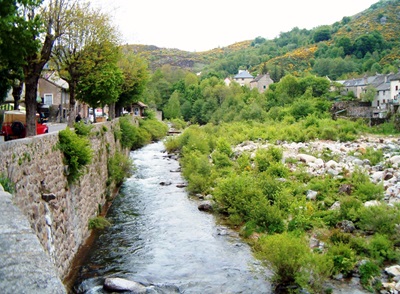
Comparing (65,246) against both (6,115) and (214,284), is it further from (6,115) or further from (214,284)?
(6,115)

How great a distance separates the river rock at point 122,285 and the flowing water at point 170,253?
25 cm

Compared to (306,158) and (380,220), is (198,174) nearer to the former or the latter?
(306,158)

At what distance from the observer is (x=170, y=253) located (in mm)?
15047

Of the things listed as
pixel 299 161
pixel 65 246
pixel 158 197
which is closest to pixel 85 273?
pixel 65 246

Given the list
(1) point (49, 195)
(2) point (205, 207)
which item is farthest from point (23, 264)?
(2) point (205, 207)

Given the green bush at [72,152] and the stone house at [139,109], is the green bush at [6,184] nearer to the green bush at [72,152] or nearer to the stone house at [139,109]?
the green bush at [72,152]

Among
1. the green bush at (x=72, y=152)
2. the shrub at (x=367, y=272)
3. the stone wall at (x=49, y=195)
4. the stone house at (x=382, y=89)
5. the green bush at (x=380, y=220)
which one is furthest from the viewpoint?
the stone house at (x=382, y=89)

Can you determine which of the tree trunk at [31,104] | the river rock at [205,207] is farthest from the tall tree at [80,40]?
the river rock at [205,207]

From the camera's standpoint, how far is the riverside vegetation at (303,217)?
12.3m

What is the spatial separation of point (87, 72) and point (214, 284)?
17.1m

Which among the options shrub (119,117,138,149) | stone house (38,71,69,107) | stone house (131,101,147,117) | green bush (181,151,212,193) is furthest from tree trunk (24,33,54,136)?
stone house (131,101,147,117)

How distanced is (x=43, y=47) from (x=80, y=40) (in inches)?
176

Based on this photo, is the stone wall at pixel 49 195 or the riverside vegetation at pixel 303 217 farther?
the riverside vegetation at pixel 303 217

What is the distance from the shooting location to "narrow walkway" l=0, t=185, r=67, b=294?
237cm
